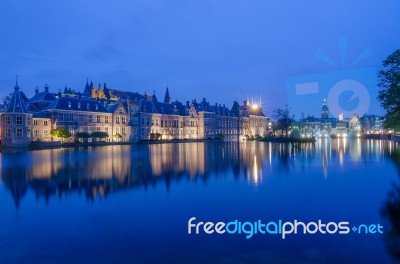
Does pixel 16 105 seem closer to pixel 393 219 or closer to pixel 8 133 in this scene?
pixel 8 133

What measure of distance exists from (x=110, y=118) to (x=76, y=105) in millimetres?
8893

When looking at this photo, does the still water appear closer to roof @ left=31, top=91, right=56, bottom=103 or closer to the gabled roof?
the gabled roof

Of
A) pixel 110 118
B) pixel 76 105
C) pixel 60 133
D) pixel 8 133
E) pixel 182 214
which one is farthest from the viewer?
pixel 110 118

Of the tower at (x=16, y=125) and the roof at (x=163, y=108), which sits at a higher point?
the roof at (x=163, y=108)

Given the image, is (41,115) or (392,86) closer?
(392,86)

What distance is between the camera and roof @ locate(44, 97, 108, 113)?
64.5 metres

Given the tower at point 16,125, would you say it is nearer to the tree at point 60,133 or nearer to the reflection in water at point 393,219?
the tree at point 60,133

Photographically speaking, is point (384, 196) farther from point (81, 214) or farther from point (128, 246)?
point (81, 214)

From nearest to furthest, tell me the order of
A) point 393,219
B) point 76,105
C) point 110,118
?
point 393,219 < point 76,105 < point 110,118

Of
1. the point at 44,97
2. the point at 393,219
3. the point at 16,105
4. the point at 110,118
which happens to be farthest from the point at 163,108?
the point at 393,219

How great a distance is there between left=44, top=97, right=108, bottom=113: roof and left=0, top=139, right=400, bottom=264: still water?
159 ft

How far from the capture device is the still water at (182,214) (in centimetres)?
762

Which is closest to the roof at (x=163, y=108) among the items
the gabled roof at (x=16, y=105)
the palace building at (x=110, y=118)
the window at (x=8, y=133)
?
the palace building at (x=110, y=118)

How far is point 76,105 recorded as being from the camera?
6825cm
